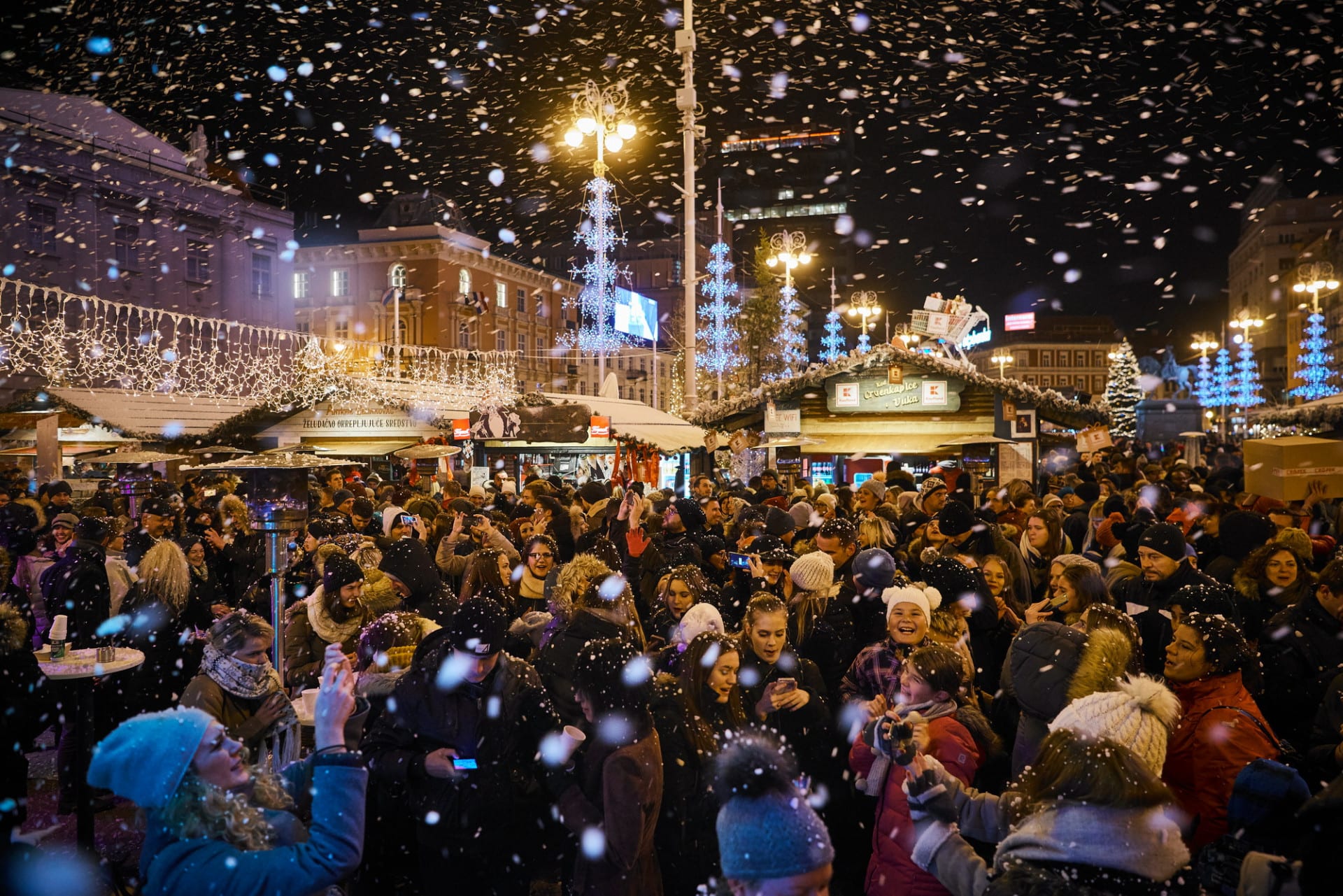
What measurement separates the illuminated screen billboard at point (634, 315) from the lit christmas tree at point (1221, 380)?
4514cm

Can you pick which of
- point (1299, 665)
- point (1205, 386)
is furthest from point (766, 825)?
point (1205, 386)

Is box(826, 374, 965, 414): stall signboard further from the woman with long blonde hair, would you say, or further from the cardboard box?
the woman with long blonde hair

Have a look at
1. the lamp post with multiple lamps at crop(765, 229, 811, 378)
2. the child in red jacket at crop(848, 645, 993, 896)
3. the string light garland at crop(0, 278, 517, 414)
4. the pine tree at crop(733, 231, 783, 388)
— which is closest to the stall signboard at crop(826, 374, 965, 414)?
the string light garland at crop(0, 278, 517, 414)

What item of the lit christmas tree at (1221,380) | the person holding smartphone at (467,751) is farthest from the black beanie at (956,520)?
the lit christmas tree at (1221,380)

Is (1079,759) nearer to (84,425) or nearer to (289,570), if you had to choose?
(289,570)

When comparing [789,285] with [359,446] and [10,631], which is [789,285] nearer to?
[359,446]

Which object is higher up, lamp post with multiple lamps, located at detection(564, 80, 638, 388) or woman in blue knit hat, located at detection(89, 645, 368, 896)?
lamp post with multiple lamps, located at detection(564, 80, 638, 388)

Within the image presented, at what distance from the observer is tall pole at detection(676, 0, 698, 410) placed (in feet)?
55.9

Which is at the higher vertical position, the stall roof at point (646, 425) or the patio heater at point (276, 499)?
the stall roof at point (646, 425)

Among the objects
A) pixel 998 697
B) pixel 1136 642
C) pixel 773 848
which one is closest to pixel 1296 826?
pixel 773 848

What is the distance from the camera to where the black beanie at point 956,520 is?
6.72 meters

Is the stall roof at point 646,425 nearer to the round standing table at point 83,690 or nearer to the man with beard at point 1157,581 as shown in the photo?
the round standing table at point 83,690

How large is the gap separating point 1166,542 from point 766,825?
4.42 m

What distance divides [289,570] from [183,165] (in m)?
32.8
